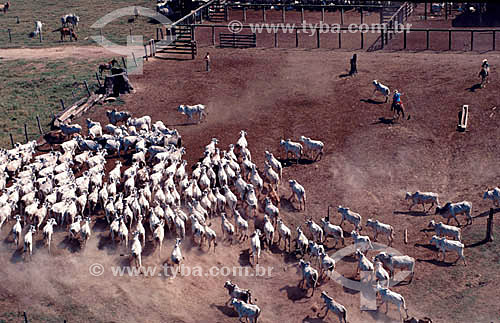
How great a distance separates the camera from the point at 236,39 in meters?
48.6

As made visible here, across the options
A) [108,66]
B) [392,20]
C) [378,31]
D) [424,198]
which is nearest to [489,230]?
[424,198]

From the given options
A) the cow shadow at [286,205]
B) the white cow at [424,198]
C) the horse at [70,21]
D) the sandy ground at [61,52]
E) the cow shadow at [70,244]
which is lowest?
the cow shadow at [70,244]

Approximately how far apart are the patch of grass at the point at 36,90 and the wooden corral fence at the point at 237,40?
26.5 ft

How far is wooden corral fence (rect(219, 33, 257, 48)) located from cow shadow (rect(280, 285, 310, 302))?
26998 mm

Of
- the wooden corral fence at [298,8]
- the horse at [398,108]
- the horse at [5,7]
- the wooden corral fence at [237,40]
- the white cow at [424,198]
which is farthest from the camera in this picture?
the horse at [5,7]

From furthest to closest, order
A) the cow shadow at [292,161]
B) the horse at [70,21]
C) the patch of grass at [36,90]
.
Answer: the horse at [70,21] → the patch of grass at [36,90] → the cow shadow at [292,161]

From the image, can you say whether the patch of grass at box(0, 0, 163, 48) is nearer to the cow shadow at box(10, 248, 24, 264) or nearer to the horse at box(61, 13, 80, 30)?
the horse at box(61, 13, 80, 30)

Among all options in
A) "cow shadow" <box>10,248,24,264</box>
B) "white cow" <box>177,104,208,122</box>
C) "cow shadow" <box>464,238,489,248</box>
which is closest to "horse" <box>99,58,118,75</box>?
"white cow" <box>177,104,208,122</box>

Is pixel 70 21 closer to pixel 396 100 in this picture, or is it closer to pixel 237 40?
pixel 237 40

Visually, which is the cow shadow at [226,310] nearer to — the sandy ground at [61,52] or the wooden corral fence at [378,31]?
the wooden corral fence at [378,31]

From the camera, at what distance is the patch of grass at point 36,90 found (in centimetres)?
3766

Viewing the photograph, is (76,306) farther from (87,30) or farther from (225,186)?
(87,30)

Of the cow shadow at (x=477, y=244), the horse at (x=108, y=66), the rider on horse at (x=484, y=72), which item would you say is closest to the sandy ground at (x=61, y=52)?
the horse at (x=108, y=66)

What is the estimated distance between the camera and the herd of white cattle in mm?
24609
